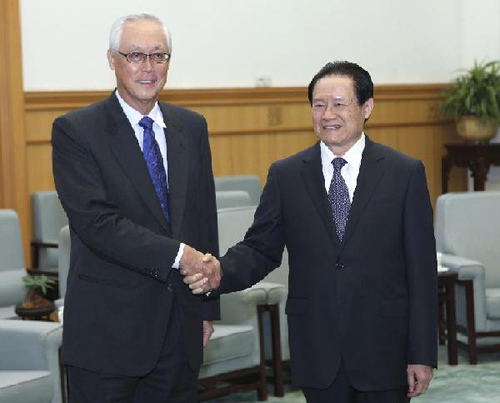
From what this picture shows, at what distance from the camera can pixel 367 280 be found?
3121 mm

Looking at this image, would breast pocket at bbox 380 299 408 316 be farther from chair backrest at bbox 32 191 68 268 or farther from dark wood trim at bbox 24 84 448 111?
dark wood trim at bbox 24 84 448 111

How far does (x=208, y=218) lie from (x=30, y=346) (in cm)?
178

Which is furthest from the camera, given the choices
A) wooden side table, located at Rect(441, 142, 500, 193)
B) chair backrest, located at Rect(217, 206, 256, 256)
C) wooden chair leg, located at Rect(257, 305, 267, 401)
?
wooden side table, located at Rect(441, 142, 500, 193)

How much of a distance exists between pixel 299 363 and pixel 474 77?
Result: 293 inches

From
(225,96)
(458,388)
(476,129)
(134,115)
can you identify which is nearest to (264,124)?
(225,96)

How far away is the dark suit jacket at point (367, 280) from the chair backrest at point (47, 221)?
5.25 meters

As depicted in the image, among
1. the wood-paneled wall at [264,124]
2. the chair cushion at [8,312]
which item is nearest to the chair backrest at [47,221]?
the wood-paneled wall at [264,124]

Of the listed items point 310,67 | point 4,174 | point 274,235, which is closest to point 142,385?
point 274,235

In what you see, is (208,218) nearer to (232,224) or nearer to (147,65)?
(147,65)

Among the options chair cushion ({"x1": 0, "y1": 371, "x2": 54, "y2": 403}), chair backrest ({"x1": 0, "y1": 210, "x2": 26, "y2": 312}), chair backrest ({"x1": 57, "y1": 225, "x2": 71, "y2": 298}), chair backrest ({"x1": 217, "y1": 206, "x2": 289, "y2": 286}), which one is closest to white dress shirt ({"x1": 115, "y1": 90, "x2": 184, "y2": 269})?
chair cushion ({"x1": 0, "y1": 371, "x2": 54, "y2": 403})

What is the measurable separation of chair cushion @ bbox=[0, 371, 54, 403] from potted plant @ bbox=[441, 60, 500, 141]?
636 centimetres

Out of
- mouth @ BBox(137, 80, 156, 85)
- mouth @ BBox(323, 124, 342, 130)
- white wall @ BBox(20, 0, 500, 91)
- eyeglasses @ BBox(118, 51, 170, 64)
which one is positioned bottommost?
mouth @ BBox(323, 124, 342, 130)

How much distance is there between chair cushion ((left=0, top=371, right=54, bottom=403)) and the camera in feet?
14.8

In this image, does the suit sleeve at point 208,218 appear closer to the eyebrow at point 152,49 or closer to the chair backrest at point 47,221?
the eyebrow at point 152,49
